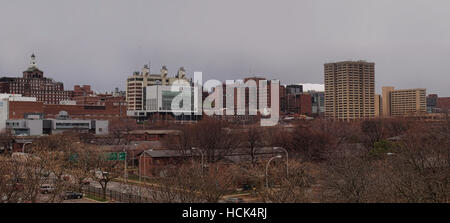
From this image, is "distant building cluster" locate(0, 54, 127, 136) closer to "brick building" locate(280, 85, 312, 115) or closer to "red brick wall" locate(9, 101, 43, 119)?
"red brick wall" locate(9, 101, 43, 119)

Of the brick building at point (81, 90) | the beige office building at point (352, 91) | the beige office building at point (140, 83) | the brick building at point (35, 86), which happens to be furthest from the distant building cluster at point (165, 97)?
the brick building at point (81, 90)

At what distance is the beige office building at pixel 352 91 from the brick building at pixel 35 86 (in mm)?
94792

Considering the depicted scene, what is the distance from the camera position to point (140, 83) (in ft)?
472

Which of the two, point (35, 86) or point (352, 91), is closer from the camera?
point (35, 86)

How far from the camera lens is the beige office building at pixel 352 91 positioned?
167000 millimetres

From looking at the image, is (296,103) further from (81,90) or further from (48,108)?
(48,108)

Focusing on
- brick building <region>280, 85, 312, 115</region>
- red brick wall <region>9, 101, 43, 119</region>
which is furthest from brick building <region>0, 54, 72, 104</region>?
brick building <region>280, 85, 312, 115</region>

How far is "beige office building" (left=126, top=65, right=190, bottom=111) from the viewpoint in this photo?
143 m

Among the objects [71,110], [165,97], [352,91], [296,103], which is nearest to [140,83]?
[165,97]

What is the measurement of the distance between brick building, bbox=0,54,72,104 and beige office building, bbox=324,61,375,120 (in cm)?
9479

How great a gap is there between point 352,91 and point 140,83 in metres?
73.0
